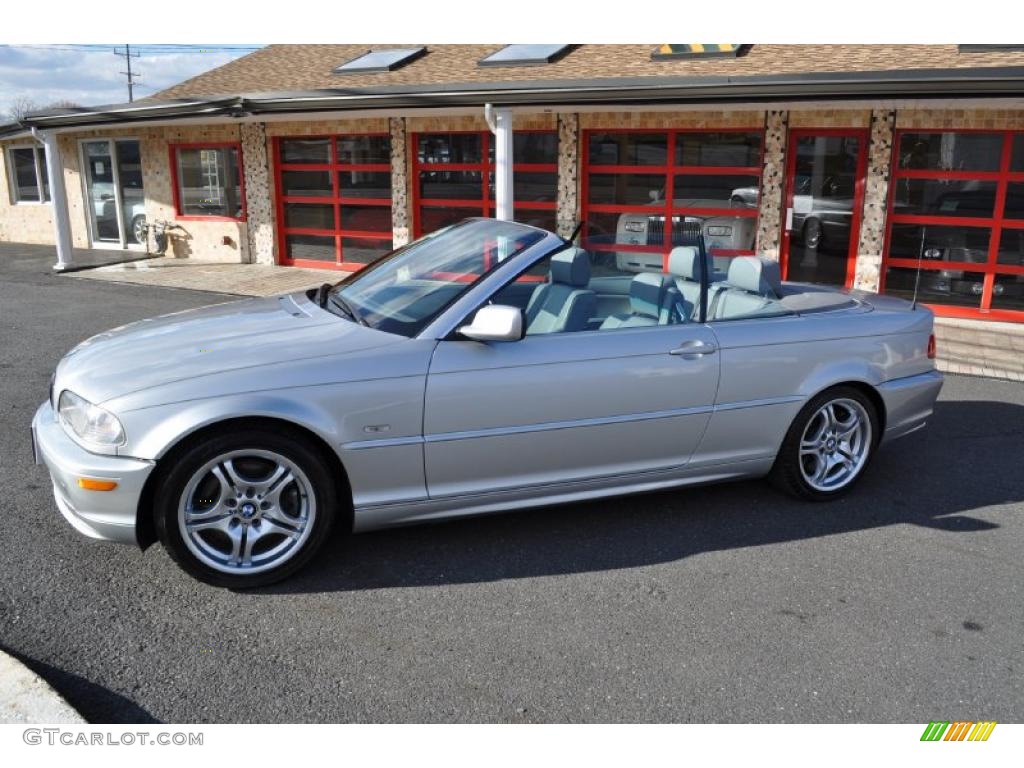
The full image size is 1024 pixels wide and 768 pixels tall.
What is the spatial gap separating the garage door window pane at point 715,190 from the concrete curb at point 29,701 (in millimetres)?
10586

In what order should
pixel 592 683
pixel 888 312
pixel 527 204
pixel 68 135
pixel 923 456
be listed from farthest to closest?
pixel 68 135 → pixel 527 204 → pixel 923 456 → pixel 888 312 → pixel 592 683

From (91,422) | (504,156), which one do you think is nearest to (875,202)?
(504,156)

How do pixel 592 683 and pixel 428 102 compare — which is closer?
pixel 592 683

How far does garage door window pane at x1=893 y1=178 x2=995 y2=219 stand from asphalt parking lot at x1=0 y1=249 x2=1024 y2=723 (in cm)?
695

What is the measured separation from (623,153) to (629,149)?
4.1 inches

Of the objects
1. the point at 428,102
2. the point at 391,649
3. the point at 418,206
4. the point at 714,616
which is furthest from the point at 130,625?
the point at 418,206

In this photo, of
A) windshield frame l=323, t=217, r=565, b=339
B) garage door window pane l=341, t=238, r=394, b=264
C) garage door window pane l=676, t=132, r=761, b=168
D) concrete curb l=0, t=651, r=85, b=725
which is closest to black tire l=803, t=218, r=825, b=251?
garage door window pane l=676, t=132, r=761, b=168

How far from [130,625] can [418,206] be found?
11305mm

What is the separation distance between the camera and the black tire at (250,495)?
11.2 ft

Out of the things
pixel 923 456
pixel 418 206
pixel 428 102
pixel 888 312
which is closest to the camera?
pixel 888 312

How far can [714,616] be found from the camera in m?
3.52

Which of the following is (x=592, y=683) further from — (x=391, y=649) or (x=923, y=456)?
(x=923, y=456)

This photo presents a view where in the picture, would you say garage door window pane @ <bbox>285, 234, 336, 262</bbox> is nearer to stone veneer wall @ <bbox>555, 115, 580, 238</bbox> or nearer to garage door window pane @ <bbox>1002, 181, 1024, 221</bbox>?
stone veneer wall @ <bbox>555, 115, 580, 238</bbox>
